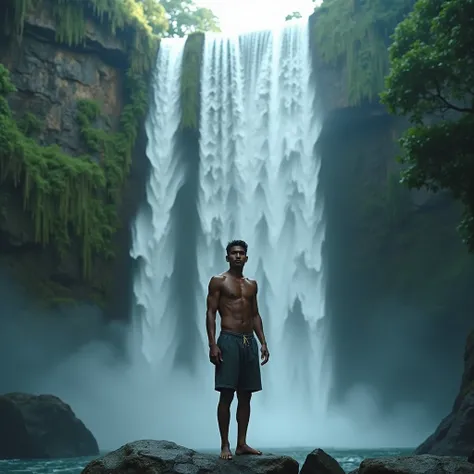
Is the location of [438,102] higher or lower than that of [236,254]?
higher

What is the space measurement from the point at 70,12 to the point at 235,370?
72.0ft

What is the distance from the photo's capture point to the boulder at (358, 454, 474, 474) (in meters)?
6.43

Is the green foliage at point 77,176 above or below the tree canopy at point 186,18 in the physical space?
below

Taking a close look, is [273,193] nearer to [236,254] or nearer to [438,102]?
[438,102]

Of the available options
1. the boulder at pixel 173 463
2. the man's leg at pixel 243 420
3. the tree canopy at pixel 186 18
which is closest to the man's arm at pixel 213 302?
the man's leg at pixel 243 420

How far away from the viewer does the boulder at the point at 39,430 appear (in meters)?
17.5

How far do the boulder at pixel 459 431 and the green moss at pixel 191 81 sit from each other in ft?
50.5

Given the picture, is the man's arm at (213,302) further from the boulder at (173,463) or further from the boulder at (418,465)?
the boulder at (418,465)

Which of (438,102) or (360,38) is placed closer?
(438,102)

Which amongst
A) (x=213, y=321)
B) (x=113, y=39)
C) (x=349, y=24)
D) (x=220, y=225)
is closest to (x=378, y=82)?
(x=349, y=24)

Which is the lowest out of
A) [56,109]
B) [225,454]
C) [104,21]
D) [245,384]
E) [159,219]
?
[225,454]

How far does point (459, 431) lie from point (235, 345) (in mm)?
9839

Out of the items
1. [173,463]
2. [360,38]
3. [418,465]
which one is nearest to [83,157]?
[360,38]

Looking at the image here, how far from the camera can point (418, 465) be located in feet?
21.5
